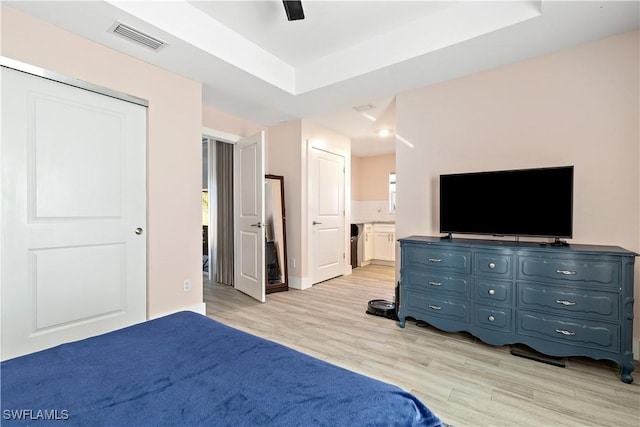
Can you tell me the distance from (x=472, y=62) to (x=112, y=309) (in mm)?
→ 3854

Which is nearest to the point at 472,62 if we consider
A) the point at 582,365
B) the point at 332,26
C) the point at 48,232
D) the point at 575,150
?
the point at 575,150

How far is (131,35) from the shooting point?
2.26m

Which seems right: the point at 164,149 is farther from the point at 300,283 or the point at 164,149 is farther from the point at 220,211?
the point at 300,283

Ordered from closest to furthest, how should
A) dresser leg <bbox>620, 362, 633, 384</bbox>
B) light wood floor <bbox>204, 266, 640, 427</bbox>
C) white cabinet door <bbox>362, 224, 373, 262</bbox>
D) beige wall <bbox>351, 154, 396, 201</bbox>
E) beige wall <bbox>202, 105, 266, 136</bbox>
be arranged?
1. light wood floor <bbox>204, 266, 640, 427</bbox>
2. dresser leg <bbox>620, 362, 633, 384</bbox>
3. beige wall <bbox>202, 105, 266, 136</bbox>
4. white cabinet door <bbox>362, 224, 373, 262</bbox>
5. beige wall <bbox>351, 154, 396, 201</bbox>

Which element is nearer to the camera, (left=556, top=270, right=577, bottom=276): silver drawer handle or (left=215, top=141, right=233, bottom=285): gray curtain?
(left=556, top=270, right=577, bottom=276): silver drawer handle

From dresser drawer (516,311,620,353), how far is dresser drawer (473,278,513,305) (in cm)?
14

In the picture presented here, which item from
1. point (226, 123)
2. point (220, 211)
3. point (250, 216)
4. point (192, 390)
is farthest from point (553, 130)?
point (220, 211)

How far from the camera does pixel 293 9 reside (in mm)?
1958

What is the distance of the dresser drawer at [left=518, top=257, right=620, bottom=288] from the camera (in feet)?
6.50

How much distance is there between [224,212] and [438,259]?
346cm

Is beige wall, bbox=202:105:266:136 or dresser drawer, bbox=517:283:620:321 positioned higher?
beige wall, bbox=202:105:266:136

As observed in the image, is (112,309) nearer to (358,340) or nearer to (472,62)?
(358,340)

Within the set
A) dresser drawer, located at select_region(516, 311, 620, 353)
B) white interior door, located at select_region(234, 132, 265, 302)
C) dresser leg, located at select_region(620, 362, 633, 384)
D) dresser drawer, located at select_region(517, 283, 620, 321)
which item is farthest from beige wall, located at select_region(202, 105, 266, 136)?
dresser leg, located at select_region(620, 362, 633, 384)

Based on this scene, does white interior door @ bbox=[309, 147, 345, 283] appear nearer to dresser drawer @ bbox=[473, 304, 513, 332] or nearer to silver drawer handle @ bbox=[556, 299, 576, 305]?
dresser drawer @ bbox=[473, 304, 513, 332]
